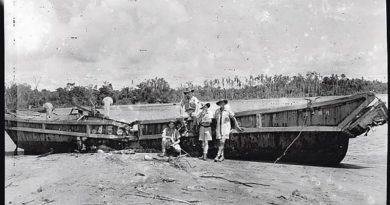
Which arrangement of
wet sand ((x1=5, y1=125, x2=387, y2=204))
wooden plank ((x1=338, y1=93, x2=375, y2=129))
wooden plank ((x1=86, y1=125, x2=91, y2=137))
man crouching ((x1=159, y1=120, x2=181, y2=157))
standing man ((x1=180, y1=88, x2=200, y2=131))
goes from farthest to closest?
wooden plank ((x1=86, y1=125, x2=91, y2=137))
standing man ((x1=180, y1=88, x2=200, y2=131))
man crouching ((x1=159, y1=120, x2=181, y2=157))
wooden plank ((x1=338, y1=93, x2=375, y2=129))
wet sand ((x1=5, y1=125, x2=387, y2=204))

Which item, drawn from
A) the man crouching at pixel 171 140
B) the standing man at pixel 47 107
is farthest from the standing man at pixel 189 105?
the standing man at pixel 47 107

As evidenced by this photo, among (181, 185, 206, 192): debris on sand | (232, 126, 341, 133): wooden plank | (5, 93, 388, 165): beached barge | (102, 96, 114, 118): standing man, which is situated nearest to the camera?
(181, 185, 206, 192): debris on sand

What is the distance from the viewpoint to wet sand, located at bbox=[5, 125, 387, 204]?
18.5 ft

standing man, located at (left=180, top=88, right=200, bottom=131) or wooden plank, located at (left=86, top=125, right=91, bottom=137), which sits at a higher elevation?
standing man, located at (left=180, top=88, right=200, bottom=131)

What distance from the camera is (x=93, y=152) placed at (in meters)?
8.66

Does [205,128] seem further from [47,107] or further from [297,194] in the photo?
[47,107]

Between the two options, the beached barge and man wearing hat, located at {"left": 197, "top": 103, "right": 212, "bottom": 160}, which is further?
man wearing hat, located at {"left": 197, "top": 103, "right": 212, "bottom": 160}

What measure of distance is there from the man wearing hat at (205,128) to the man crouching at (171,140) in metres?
0.59

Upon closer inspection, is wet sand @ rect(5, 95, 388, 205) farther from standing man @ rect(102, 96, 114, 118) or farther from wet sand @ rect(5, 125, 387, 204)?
standing man @ rect(102, 96, 114, 118)

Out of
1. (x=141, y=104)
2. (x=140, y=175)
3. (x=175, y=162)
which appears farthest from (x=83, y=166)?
(x=141, y=104)

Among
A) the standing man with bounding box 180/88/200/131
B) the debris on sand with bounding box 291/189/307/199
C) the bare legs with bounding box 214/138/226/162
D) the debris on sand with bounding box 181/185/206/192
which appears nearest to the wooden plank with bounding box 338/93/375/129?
the debris on sand with bounding box 291/189/307/199

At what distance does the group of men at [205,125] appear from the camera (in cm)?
781

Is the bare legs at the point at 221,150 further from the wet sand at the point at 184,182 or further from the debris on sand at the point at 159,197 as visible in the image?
the debris on sand at the point at 159,197

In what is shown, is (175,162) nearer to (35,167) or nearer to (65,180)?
(65,180)
